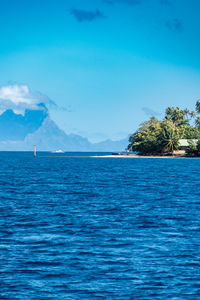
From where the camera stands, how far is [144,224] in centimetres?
2642

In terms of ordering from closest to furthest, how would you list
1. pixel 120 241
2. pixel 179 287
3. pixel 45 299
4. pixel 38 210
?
pixel 45 299 → pixel 179 287 → pixel 120 241 → pixel 38 210

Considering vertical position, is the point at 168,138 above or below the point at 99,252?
above

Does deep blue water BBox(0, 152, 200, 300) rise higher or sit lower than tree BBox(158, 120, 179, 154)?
lower

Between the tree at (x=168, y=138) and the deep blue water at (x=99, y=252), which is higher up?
the tree at (x=168, y=138)

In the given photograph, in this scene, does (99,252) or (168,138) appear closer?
(99,252)

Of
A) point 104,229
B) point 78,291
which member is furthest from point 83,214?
point 78,291

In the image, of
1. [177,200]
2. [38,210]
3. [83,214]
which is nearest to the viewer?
[83,214]

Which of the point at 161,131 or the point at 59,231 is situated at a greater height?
the point at 161,131

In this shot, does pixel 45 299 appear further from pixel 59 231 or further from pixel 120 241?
pixel 59 231

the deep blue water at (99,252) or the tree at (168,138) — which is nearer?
the deep blue water at (99,252)

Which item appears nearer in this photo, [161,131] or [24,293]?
[24,293]

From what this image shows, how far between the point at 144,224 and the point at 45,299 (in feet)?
44.6

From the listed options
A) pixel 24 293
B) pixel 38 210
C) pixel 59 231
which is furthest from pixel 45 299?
pixel 38 210

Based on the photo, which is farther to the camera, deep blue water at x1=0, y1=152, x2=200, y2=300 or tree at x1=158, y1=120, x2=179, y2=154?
tree at x1=158, y1=120, x2=179, y2=154
